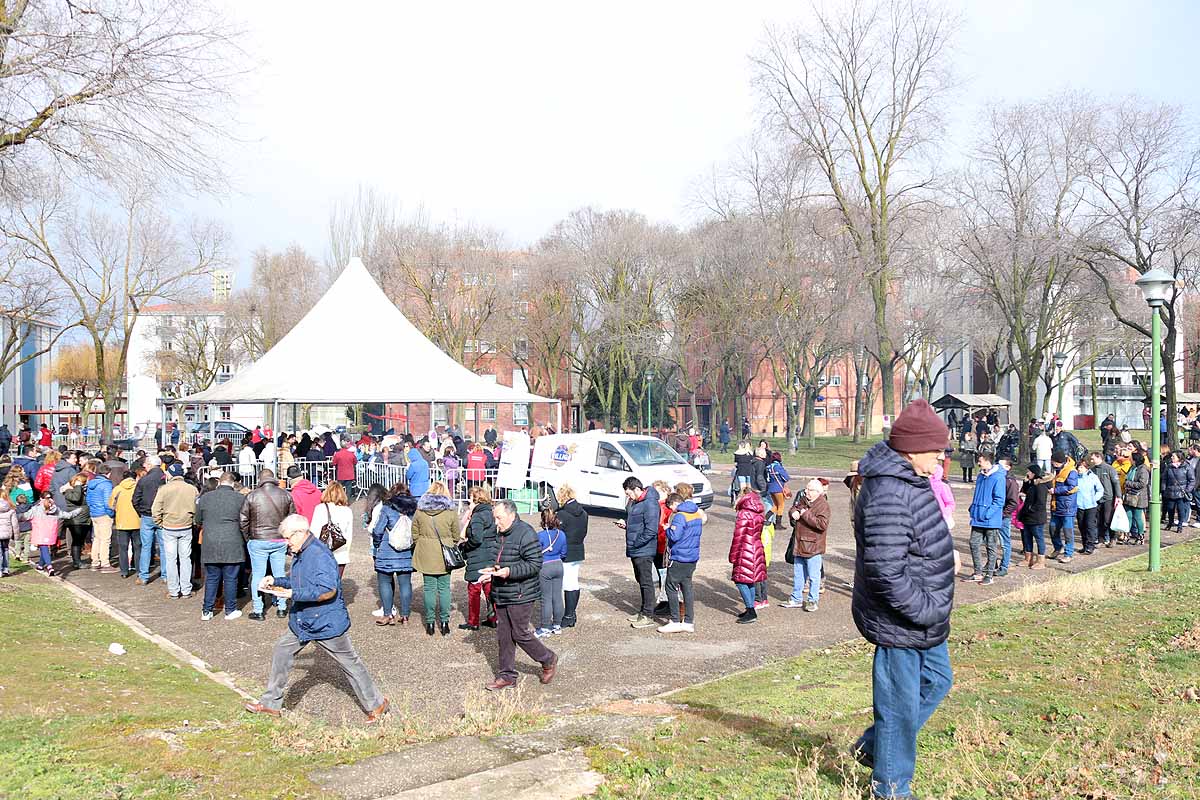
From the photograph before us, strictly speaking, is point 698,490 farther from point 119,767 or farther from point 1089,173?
point 1089,173

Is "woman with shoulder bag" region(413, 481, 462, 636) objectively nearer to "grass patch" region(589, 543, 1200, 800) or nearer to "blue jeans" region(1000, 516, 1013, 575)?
"grass patch" region(589, 543, 1200, 800)

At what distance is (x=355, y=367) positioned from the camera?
24.1m

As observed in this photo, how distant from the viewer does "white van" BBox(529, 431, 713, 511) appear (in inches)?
760

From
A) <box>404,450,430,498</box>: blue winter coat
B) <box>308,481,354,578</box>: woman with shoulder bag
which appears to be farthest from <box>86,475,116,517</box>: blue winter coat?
<box>404,450,430,498</box>: blue winter coat

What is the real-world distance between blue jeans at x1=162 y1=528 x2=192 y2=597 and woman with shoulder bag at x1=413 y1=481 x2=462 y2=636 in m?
3.63

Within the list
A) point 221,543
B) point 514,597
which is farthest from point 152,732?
point 221,543

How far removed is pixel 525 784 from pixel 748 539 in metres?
5.59

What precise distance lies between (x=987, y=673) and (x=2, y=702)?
7.23 metres

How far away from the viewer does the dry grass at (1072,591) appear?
35.5 feet

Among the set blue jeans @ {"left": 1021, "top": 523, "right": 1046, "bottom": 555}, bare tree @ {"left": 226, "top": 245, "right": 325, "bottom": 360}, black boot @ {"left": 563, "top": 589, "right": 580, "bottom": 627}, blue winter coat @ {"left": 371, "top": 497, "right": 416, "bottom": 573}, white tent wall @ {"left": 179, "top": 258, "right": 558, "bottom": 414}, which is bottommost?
black boot @ {"left": 563, "top": 589, "right": 580, "bottom": 627}

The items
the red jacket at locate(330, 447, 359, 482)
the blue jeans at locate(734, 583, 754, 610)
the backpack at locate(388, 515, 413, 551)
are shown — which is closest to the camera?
the backpack at locate(388, 515, 413, 551)

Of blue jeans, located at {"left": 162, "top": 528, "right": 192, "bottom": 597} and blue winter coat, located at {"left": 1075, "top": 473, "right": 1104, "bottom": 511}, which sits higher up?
blue winter coat, located at {"left": 1075, "top": 473, "right": 1104, "bottom": 511}

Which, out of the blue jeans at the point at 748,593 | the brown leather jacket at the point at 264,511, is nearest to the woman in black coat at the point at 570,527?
the blue jeans at the point at 748,593

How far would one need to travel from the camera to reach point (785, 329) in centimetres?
4062
